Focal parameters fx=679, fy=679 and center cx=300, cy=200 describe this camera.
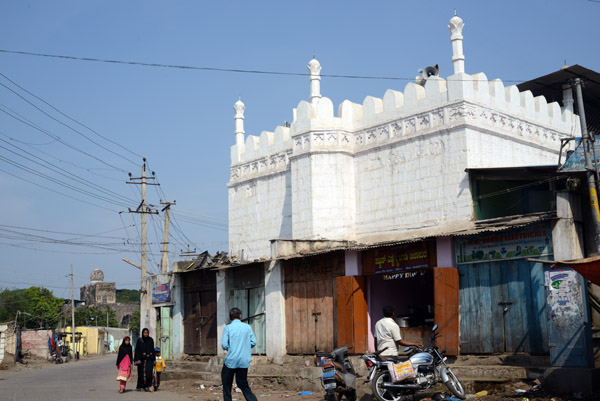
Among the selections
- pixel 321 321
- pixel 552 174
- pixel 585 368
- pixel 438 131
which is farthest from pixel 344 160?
pixel 585 368

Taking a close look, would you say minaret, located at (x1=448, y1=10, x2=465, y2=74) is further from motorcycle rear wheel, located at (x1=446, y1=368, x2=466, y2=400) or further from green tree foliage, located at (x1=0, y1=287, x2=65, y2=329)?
green tree foliage, located at (x1=0, y1=287, x2=65, y2=329)

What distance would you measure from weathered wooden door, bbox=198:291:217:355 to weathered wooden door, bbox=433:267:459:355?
915cm

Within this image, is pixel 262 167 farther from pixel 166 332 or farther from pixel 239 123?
pixel 166 332

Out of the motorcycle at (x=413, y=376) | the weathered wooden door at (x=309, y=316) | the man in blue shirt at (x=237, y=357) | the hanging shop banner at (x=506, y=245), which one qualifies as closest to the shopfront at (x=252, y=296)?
the weathered wooden door at (x=309, y=316)

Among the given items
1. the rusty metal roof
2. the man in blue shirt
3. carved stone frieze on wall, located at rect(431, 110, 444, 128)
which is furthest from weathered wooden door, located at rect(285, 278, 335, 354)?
the rusty metal roof

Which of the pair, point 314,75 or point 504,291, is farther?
point 314,75

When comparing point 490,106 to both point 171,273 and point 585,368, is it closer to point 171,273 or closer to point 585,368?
point 585,368

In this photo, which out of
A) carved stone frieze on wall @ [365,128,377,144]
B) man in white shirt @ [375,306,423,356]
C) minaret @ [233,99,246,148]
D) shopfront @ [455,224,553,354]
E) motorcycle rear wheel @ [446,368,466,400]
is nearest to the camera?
motorcycle rear wheel @ [446,368,466,400]

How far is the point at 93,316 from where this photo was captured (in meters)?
69.8

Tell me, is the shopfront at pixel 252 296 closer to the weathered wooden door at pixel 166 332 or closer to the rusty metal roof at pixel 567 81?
the weathered wooden door at pixel 166 332

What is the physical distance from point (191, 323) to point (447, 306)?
11021mm

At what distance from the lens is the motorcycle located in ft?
33.0

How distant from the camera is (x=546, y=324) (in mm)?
12516

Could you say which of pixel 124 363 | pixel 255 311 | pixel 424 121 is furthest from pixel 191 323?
pixel 424 121
